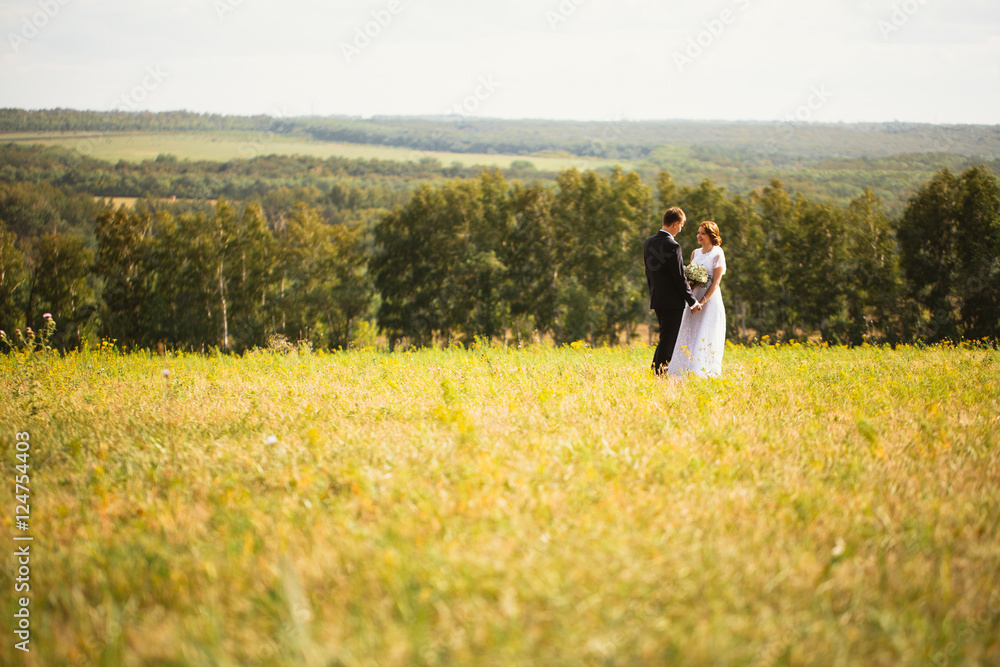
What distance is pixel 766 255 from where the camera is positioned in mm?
43562

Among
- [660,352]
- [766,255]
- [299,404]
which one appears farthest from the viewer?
[766,255]

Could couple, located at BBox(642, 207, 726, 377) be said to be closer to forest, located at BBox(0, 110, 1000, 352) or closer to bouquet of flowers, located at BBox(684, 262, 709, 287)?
bouquet of flowers, located at BBox(684, 262, 709, 287)

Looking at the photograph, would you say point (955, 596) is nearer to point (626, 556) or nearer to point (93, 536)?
point (626, 556)

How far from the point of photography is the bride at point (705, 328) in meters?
8.27

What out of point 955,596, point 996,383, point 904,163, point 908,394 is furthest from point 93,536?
point 904,163

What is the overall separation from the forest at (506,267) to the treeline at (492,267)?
0.37 ft

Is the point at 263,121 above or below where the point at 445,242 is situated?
above

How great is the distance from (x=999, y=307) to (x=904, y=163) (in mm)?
62262

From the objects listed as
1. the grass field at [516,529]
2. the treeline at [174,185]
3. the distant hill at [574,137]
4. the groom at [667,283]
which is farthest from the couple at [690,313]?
the distant hill at [574,137]

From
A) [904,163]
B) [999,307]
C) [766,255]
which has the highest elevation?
[904,163]

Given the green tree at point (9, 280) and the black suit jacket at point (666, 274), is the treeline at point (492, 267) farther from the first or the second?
the black suit jacket at point (666, 274)

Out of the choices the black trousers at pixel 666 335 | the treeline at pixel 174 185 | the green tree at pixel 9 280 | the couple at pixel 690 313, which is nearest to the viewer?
the couple at pixel 690 313

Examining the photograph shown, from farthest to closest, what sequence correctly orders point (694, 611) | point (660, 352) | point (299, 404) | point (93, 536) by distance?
point (660, 352)
point (299, 404)
point (93, 536)
point (694, 611)

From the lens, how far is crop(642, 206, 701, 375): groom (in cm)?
784
